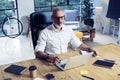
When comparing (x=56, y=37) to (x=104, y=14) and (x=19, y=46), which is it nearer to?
(x=19, y=46)

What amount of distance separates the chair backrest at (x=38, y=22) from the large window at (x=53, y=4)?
3.77 meters

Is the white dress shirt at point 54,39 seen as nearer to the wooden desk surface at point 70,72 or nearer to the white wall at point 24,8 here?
the wooden desk surface at point 70,72

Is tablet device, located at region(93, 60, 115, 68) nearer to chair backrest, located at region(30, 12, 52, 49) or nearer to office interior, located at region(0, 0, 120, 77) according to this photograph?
chair backrest, located at region(30, 12, 52, 49)

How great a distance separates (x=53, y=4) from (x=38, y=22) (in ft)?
13.1

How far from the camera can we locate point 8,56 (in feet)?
12.6

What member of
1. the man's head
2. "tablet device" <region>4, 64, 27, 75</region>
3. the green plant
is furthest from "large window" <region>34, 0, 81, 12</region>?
"tablet device" <region>4, 64, 27, 75</region>

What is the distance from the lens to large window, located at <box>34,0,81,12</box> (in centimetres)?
593

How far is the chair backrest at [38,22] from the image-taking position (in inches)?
85.8

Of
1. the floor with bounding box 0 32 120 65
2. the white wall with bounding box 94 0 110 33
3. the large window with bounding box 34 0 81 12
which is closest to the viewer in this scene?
the floor with bounding box 0 32 120 65

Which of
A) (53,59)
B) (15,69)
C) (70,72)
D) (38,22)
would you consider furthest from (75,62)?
(38,22)

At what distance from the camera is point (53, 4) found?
6.07 m

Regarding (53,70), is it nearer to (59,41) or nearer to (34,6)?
(59,41)

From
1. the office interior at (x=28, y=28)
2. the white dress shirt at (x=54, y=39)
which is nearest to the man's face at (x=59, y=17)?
the white dress shirt at (x=54, y=39)

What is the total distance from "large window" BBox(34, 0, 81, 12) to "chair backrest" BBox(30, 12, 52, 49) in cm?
377
